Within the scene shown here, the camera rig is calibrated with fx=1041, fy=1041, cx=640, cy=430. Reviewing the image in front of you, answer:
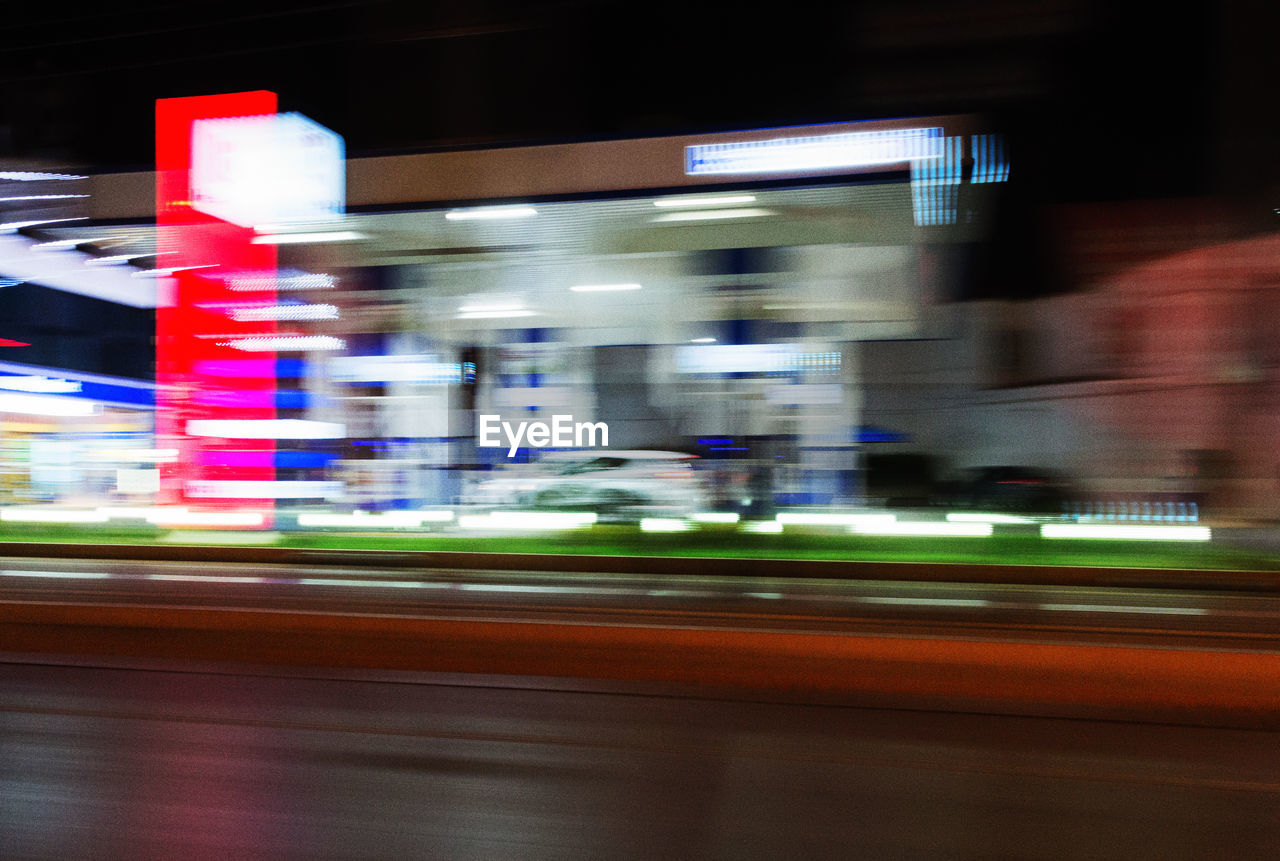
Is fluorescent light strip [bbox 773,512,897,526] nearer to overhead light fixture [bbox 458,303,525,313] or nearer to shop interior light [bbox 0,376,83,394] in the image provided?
overhead light fixture [bbox 458,303,525,313]

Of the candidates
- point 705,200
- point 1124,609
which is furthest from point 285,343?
point 1124,609

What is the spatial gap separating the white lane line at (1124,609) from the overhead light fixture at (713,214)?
5.51 metres

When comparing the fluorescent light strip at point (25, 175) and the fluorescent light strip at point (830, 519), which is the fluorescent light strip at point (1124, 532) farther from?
the fluorescent light strip at point (25, 175)

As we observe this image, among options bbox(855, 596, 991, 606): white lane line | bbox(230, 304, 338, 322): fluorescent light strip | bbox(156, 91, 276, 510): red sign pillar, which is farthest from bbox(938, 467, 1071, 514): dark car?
bbox(156, 91, 276, 510): red sign pillar

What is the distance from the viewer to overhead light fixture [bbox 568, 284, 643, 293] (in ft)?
37.0

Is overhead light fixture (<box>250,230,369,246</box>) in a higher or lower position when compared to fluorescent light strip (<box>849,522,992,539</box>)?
higher

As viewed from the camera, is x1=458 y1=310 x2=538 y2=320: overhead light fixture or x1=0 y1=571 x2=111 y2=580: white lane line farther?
x1=458 y1=310 x2=538 y2=320: overhead light fixture

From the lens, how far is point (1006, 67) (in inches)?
479

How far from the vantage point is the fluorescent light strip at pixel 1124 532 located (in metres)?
10.1

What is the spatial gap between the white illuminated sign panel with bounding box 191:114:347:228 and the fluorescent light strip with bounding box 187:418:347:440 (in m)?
2.35

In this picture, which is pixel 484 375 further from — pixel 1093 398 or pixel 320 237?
pixel 1093 398

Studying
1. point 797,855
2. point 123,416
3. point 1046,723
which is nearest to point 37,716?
point 797,855

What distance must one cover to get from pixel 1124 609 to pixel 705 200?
6.47m

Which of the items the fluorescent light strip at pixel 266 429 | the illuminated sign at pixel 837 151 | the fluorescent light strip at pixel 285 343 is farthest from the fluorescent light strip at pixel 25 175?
the illuminated sign at pixel 837 151
